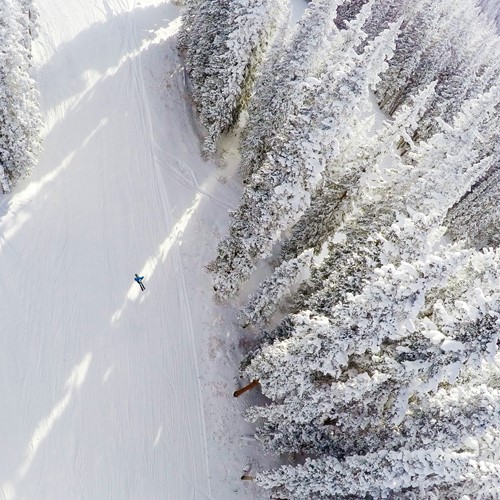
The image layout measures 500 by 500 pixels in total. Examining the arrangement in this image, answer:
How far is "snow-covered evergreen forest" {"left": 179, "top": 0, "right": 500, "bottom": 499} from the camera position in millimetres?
16656

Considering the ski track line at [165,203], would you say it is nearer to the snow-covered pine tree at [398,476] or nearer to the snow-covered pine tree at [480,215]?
the snow-covered pine tree at [398,476]

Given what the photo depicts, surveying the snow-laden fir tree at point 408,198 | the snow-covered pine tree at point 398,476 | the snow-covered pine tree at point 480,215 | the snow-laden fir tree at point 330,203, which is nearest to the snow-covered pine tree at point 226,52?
the snow-laden fir tree at point 330,203

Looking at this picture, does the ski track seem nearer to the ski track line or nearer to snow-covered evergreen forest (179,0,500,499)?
the ski track line

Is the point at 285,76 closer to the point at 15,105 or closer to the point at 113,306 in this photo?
the point at 15,105

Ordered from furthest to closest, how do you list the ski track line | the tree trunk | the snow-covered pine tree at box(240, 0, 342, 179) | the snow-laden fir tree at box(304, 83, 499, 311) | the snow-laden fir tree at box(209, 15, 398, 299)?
1. the snow-covered pine tree at box(240, 0, 342, 179)
2. the tree trunk
3. the ski track line
4. the snow-laden fir tree at box(304, 83, 499, 311)
5. the snow-laden fir tree at box(209, 15, 398, 299)

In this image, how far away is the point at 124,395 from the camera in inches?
934

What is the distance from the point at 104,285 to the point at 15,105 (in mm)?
10955

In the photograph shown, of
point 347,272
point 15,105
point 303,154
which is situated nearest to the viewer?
point 347,272

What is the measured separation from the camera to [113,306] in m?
26.0

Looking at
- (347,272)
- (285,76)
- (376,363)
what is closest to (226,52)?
(285,76)

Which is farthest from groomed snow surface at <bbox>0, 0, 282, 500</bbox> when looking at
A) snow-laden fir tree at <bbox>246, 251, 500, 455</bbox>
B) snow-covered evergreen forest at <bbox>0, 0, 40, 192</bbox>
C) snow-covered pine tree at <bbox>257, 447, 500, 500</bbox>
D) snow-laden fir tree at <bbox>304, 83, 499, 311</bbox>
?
snow-laden fir tree at <bbox>304, 83, 499, 311</bbox>

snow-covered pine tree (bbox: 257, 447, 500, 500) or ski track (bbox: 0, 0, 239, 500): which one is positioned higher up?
snow-covered pine tree (bbox: 257, 447, 500, 500)

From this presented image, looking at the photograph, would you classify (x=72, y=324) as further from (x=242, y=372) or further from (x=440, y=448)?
(x=440, y=448)

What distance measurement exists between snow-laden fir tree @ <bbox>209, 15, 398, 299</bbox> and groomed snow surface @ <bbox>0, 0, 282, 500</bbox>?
613 centimetres
